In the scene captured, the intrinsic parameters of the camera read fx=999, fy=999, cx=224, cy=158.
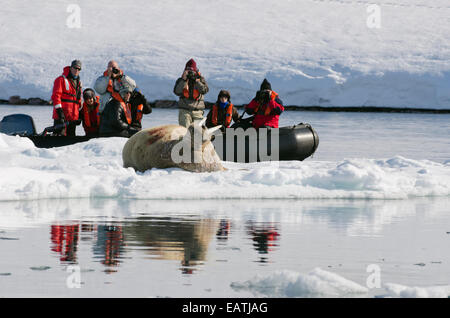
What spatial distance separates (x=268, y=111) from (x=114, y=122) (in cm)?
221

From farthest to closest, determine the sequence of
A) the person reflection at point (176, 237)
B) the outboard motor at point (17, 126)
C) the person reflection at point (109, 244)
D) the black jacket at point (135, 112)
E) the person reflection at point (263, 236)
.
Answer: the outboard motor at point (17, 126), the black jacket at point (135, 112), the person reflection at point (263, 236), the person reflection at point (176, 237), the person reflection at point (109, 244)

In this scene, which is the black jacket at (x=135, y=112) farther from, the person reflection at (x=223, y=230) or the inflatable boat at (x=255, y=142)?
Result: the person reflection at (x=223, y=230)

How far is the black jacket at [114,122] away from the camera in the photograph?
1410 centimetres

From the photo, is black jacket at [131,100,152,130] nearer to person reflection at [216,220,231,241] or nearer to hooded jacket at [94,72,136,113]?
hooded jacket at [94,72,136,113]

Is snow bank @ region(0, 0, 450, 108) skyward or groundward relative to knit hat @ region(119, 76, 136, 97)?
skyward

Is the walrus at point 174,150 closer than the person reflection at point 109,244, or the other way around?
the person reflection at point 109,244

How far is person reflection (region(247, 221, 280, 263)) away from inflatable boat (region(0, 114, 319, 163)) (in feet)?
19.4

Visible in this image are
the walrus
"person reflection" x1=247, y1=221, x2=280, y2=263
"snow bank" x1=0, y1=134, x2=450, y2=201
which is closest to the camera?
"person reflection" x1=247, y1=221, x2=280, y2=263

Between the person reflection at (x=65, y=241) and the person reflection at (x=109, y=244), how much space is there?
A: 0.16 metres

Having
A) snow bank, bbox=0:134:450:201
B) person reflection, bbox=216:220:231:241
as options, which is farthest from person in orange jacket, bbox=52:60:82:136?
person reflection, bbox=216:220:231:241

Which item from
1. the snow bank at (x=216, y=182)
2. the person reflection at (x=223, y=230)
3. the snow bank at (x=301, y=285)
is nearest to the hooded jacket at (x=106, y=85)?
the snow bank at (x=216, y=182)

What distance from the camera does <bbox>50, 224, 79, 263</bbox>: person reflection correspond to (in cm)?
648

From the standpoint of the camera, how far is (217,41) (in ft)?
166
